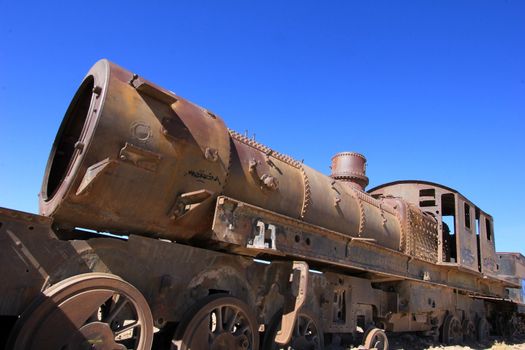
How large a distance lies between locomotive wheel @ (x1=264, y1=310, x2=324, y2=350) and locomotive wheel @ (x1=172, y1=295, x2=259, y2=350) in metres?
0.55

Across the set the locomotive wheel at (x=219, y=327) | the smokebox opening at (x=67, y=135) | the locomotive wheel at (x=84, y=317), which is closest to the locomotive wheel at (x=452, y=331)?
the locomotive wheel at (x=219, y=327)

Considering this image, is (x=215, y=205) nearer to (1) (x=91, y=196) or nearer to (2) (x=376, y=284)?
(1) (x=91, y=196)

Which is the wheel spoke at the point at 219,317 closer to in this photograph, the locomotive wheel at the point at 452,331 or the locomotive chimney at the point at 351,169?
the locomotive chimney at the point at 351,169

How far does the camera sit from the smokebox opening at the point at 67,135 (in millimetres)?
5016

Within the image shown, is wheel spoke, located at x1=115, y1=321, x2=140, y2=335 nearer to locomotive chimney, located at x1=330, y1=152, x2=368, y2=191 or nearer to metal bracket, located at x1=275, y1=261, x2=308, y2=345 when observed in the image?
metal bracket, located at x1=275, y1=261, x2=308, y2=345

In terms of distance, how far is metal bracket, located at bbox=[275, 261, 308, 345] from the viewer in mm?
5578

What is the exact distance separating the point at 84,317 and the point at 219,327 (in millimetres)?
1687

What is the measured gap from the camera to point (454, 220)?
10.9 metres

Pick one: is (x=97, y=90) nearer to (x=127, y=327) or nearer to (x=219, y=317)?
(x=127, y=327)

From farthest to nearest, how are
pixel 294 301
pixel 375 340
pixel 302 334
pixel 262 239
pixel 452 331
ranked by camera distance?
pixel 452 331 → pixel 375 340 → pixel 302 334 → pixel 294 301 → pixel 262 239

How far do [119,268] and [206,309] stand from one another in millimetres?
1091

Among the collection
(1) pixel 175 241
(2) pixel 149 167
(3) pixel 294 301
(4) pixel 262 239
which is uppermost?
(2) pixel 149 167

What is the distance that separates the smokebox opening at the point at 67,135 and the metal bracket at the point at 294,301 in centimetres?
313

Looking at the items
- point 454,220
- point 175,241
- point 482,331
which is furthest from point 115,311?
point 482,331
